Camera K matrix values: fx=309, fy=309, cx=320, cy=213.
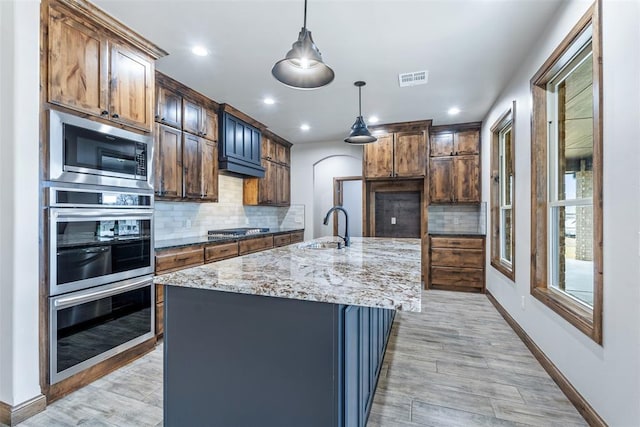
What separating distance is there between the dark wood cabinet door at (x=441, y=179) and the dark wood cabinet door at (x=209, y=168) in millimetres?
3336

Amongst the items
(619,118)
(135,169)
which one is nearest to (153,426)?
(135,169)

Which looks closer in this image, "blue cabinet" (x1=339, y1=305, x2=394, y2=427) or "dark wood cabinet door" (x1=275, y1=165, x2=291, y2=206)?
"blue cabinet" (x1=339, y1=305, x2=394, y2=427)

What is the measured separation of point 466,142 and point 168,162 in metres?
4.33

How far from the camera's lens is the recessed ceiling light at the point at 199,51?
2.64m

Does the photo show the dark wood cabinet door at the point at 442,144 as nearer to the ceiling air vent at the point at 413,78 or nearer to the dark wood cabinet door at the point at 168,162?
the ceiling air vent at the point at 413,78

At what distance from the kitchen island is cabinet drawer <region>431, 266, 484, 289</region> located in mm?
3680

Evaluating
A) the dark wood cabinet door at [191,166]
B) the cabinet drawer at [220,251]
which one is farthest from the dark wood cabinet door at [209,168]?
the cabinet drawer at [220,251]

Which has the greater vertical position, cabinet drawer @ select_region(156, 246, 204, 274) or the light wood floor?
cabinet drawer @ select_region(156, 246, 204, 274)

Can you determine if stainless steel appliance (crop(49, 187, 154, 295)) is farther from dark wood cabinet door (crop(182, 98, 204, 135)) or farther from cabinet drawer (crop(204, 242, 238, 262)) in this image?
dark wood cabinet door (crop(182, 98, 204, 135))

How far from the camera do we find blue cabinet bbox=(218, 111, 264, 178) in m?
4.04

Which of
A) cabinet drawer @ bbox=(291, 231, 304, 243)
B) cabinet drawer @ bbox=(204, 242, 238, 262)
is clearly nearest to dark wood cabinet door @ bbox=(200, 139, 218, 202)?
cabinet drawer @ bbox=(204, 242, 238, 262)

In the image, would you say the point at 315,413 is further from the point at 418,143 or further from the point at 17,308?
the point at 418,143

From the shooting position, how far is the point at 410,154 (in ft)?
16.0

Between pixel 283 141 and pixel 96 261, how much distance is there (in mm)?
4103
